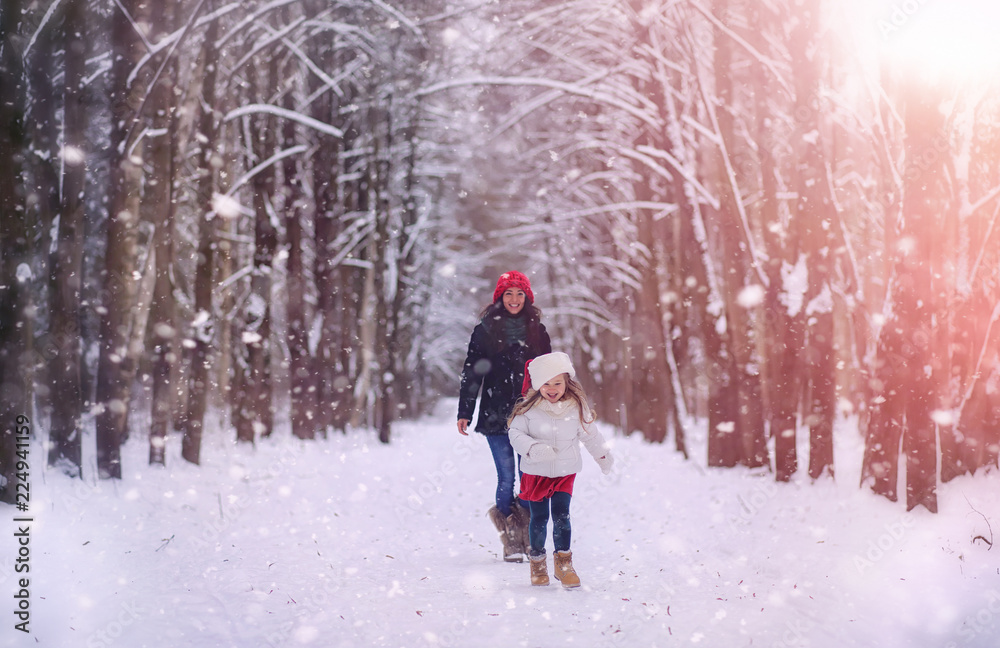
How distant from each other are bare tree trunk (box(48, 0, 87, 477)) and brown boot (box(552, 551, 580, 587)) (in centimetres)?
596

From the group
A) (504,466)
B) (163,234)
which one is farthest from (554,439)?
(163,234)

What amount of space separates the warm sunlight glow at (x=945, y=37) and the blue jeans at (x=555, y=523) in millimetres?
4922

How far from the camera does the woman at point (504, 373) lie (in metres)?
6.38

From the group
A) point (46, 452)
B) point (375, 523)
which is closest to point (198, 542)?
point (375, 523)

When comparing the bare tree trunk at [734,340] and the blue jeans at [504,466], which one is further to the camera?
the bare tree trunk at [734,340]

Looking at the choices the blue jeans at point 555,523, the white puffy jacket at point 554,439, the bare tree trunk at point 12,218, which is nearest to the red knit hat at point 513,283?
the white puffy jacket at point 554,439

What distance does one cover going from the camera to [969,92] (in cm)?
682

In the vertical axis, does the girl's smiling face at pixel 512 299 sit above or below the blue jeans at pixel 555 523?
above

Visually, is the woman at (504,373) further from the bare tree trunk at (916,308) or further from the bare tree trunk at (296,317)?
the bare tree trunk at (296,317)

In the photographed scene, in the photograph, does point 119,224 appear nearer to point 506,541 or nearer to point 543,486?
point 506,541

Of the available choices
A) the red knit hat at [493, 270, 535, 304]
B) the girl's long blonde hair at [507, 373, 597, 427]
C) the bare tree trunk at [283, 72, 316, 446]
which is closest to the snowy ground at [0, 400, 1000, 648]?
the girl's long blonde hair at [507, 373, 597, 427]

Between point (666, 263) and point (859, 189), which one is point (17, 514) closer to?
point (666, 263)

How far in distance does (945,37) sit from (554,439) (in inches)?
195

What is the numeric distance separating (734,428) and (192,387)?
8.65 meters
